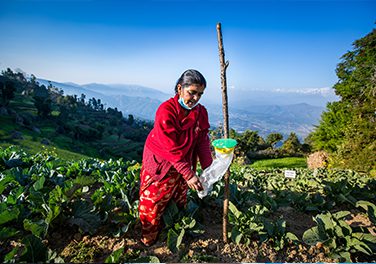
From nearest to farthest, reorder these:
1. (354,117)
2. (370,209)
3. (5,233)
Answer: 1. (5,233)
2. (370,209)
3. (354,117)

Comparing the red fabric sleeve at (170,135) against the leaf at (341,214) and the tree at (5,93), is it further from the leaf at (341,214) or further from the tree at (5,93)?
the tree at (5,93)

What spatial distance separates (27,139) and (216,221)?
178ft

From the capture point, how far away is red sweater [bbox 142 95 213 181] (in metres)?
2.22

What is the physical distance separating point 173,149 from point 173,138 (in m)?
0.11

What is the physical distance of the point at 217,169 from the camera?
2.09 meters

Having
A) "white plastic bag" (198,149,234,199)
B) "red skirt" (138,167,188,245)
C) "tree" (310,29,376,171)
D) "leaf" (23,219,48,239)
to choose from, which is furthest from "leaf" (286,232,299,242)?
"tree" (310,29,376,171)

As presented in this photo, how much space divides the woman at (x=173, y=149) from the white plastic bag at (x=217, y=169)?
0.07 meters

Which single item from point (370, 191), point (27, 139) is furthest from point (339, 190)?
point (27, 139)

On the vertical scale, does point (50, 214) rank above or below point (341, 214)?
above

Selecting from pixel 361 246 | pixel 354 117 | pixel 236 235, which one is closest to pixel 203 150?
pixel 236 235

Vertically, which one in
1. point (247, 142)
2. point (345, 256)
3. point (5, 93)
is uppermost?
point (5, 93)

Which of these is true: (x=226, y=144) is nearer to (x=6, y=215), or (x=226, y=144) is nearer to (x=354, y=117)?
(x=6, y=215)

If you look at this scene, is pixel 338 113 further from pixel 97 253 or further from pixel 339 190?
pixel 97 253

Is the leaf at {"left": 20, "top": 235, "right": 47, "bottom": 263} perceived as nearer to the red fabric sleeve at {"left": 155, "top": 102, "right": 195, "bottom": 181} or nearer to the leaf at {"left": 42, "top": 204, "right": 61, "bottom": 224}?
the leaf at {"left": 42, "top": 204, "right": 61, "bottom": 224}
